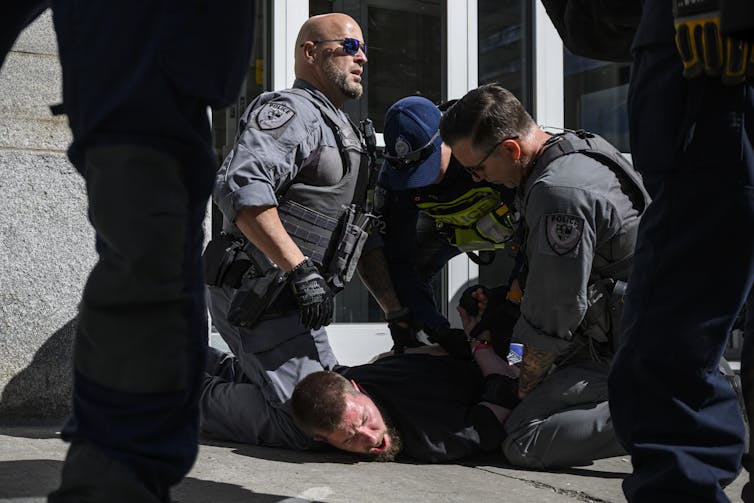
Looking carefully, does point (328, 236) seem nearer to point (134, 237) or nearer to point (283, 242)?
point (283, 242)

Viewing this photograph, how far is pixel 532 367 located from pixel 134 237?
6.44ft

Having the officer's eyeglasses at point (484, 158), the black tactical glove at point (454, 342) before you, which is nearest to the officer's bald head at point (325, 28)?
the officer's eyeglasses at point (484, 158)

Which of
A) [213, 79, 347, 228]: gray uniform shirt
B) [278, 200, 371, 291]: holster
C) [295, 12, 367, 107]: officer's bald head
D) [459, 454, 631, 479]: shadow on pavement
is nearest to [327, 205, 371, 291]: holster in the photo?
[278, 200, 371, 291]: holster

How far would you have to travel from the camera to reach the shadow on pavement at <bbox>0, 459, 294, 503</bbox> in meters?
1.94

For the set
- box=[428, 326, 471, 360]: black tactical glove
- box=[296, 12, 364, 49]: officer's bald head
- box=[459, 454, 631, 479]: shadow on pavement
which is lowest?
box=[459, 454, 631, 479]: shadow on pavement

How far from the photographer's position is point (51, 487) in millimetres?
1977

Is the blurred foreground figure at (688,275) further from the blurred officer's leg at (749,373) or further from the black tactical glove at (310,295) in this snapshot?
the black tactical glove at (310,295)

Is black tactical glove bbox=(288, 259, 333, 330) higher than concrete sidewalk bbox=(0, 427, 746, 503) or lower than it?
higher

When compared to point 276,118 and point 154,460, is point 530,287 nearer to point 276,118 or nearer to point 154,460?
point 276,118

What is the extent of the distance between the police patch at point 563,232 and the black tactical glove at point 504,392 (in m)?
0.56

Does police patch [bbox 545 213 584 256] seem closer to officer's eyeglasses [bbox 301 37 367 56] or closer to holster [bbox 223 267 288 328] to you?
holster [bbox 223 267 288 328]

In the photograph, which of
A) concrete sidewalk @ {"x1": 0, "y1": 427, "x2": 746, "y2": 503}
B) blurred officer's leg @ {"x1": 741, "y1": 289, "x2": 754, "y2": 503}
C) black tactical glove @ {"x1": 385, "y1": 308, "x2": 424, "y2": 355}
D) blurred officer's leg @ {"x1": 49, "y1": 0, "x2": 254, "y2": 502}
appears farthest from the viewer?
black tactical glove @ {"x1": 385, "y1": 308, "x2": 424, "y2": 355}

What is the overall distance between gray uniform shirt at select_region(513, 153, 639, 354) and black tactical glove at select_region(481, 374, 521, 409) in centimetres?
26

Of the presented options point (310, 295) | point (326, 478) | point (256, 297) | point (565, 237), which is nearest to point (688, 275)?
point (565, 237)
